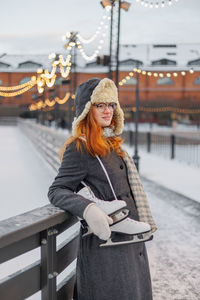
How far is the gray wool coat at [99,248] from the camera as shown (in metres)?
2.11

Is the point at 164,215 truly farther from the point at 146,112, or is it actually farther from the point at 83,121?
the point at 146,112

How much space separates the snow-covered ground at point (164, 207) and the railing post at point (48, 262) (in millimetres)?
1440

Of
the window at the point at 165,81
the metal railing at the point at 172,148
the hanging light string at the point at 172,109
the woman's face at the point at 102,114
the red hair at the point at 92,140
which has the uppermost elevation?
the window at the point at 165,81

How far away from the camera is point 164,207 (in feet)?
24.5

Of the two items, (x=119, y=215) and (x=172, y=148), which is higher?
(x=119, y=215)

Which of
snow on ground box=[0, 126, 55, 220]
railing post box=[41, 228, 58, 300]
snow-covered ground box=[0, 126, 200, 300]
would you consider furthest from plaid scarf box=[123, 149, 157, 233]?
snow on ground box=[0, 126, 55, 220]

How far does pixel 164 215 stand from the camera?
6.87 metres

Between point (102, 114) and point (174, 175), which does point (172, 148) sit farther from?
point (102, 114)

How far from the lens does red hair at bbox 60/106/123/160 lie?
2.11m

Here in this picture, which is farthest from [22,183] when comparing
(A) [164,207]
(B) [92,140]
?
(B) [92,140]

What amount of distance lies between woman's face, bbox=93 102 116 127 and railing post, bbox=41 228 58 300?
26.6 inches

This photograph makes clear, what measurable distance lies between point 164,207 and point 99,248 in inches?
216

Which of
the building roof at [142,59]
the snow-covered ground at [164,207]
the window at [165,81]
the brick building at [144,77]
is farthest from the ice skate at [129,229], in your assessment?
the window at [165,81]

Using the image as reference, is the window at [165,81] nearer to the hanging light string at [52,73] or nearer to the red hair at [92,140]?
the hanging light string at [52,73]
